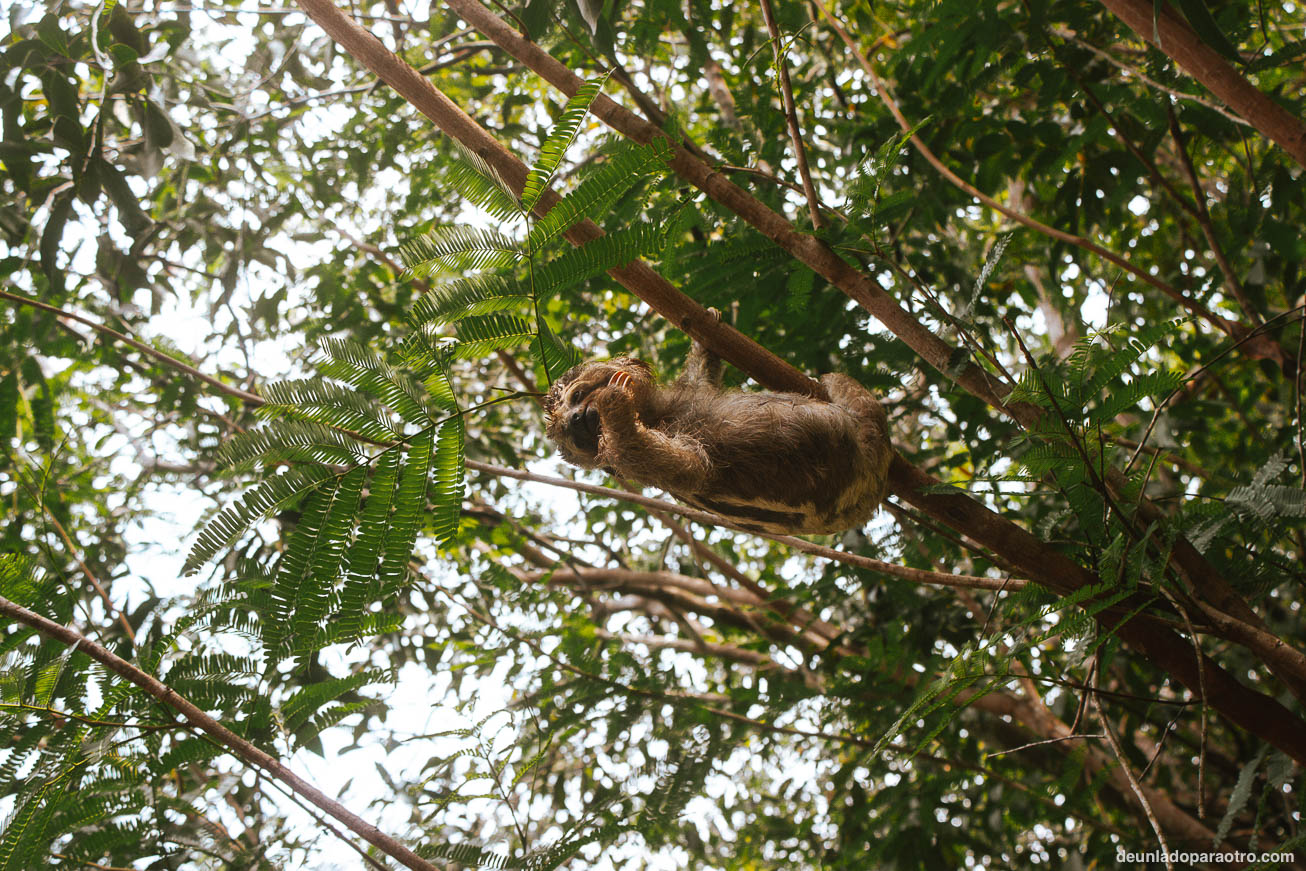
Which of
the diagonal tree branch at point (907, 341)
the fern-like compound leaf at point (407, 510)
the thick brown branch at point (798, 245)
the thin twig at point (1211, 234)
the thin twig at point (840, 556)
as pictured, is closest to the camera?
the fern-like compound leaf at point (407, 510)

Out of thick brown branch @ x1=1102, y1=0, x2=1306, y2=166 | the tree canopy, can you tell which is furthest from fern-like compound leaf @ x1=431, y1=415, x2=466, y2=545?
thick brown branch @ x1=1102, y1=0, x2=1306, y2=166

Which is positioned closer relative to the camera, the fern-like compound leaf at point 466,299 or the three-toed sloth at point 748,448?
the fern-like compound leaf at point 466,299

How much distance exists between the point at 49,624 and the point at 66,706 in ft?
2.80

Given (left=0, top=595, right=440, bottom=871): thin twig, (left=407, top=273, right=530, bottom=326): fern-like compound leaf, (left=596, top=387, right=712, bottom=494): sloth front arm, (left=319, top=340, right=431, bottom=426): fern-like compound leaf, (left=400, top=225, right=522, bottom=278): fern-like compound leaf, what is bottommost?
(left=0, top=595, right=440, bottom=871): thin twig

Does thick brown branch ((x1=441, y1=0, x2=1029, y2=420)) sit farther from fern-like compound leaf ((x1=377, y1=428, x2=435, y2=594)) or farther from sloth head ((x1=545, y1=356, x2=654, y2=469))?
fern-like compound leaf ((x1=377, y1=428, x2=435, y2=594))

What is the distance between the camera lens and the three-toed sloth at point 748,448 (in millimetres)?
3391

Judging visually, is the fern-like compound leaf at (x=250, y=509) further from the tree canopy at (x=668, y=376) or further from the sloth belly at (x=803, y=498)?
the sloth belly at (x=803, y=498)

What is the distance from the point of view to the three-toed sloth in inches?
133

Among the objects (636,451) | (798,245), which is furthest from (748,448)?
(798,245)

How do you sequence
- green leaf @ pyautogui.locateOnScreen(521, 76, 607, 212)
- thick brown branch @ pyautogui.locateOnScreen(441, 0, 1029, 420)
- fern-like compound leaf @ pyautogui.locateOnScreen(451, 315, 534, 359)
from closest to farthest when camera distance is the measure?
green leaf @ pyautogui.locateOnScreen(521, 76, 607, 212), fern-like compound leaf @ pyautogui.locateOnScreen(451, 315, 534, 359), thick brown branch @ pyautogui.locateOnScreen(441, 0, 1029, 420)

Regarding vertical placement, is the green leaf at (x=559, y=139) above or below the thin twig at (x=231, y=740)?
above

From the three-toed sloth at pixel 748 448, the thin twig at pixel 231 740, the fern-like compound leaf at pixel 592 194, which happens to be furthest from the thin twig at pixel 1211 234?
the thin twig at pixel 231 740

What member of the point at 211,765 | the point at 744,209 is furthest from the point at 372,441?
the point at 211,765

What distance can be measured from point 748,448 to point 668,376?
192 centimetres
